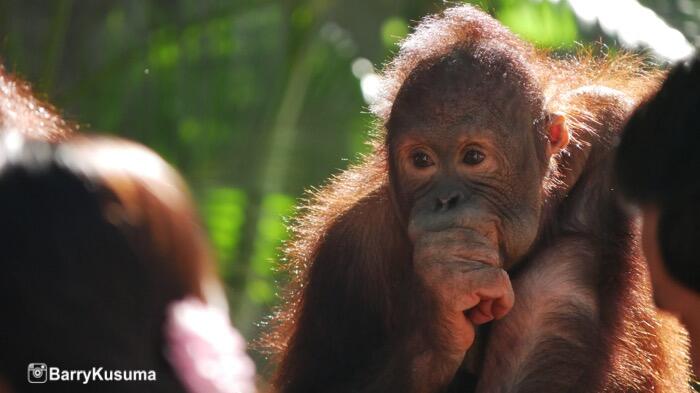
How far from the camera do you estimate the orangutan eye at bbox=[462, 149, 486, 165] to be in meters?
4.87

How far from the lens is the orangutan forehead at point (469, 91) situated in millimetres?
4852

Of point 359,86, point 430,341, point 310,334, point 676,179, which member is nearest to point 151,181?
point 676,179

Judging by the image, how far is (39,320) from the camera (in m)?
2.22

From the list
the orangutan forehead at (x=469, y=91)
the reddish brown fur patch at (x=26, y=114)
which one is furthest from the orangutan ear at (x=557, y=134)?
the reddish brown fur patch at (x=26, y=114)

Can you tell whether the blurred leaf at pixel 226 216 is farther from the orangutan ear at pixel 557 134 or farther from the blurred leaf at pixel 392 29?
the orangutan ear at pixel 557 134

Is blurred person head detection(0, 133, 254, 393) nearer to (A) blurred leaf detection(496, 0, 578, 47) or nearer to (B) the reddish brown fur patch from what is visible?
(B) the reddish brown fur patch

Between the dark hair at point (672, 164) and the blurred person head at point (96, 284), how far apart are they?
1409 mm

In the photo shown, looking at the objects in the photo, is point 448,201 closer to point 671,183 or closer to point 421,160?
point 421,160

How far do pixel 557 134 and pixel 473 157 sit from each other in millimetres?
389

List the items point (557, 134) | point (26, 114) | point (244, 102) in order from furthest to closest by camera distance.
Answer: point (244, 102), point (557, 134), point (26, 114)

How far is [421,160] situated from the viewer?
4.94 metres

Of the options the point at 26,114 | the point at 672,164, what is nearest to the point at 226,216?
the point at 26,114

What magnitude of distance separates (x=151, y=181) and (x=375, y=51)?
5.32 metres

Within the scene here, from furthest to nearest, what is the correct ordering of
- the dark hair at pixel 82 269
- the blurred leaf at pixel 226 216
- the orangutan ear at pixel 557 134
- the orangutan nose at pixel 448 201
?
the blurred leaf at pixel 226 216, the orangutan ear at pixel 557 134, the orangutan nose at pixel 448 201, the dark hair at pixel 82 269
